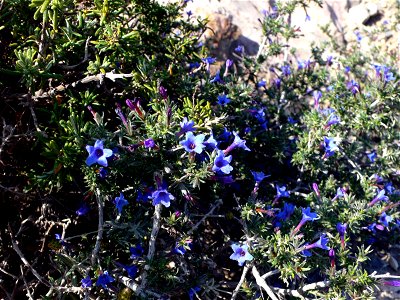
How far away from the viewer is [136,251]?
8.05ft

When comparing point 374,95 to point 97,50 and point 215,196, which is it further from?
point 97,50

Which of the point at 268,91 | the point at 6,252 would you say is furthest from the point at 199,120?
the point at 268,91

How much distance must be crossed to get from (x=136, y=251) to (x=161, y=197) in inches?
18.1

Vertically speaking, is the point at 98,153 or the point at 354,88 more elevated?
the point at 354,88

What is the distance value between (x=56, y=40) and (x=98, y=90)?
487 millimetres

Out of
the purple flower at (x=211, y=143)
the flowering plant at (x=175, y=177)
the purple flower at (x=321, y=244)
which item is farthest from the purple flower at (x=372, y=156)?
the purple flower at (x=211, y=143)

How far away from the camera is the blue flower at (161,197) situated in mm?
2156

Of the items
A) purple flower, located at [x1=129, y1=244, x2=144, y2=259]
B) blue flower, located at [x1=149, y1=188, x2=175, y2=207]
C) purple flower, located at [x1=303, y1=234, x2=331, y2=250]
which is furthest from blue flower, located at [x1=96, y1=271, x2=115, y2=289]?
purple flower, located at [x1=303, y1=234, x2=331, y2=250]

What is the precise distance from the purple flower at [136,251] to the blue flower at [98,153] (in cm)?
67

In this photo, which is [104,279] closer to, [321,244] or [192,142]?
[192,142]

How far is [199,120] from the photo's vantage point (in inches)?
92.4

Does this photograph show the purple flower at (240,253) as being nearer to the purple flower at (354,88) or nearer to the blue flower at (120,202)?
the blue flower at (120,202)

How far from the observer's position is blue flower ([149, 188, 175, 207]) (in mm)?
2156

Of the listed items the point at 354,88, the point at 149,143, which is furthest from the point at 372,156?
the point at 149,143
